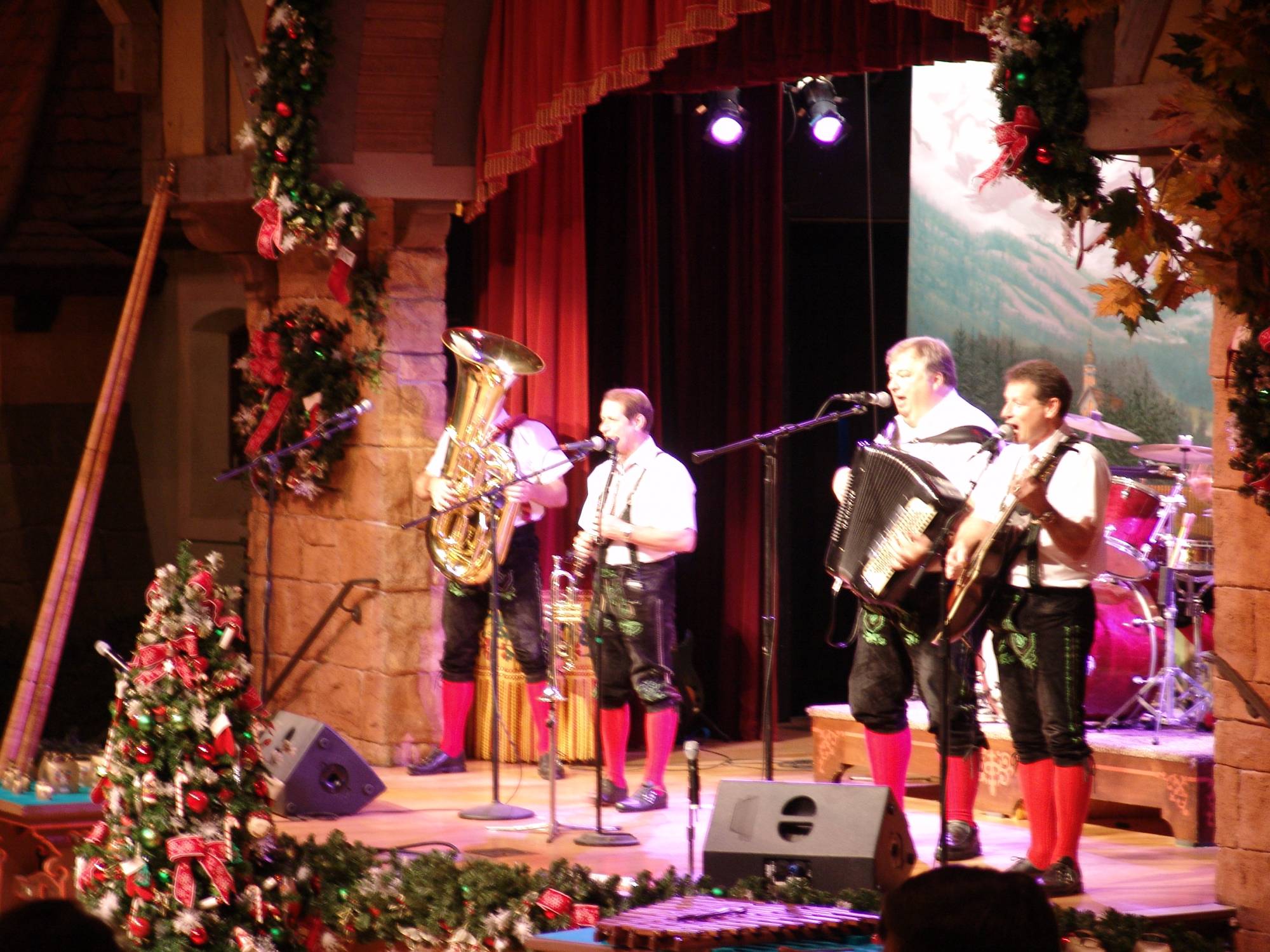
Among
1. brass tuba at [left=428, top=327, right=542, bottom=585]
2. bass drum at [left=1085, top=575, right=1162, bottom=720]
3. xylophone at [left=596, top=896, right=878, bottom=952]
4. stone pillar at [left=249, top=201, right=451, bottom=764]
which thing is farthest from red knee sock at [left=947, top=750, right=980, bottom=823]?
stone pillar at [left=249, top=201, right=451, bottom=764]

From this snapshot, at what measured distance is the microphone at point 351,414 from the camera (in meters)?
8.43

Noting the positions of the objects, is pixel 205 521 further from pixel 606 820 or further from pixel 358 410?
pixel 606 820

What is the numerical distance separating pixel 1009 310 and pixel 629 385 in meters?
2.08

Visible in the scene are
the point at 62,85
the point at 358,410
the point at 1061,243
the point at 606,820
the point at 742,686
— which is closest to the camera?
the point at 606,820

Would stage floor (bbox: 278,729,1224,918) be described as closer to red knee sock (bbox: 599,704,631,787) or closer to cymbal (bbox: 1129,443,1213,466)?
red knee sock (bbox: 599,704,631,787)

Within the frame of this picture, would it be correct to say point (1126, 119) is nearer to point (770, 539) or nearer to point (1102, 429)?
point (770, 539)

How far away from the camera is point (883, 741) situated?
643cm

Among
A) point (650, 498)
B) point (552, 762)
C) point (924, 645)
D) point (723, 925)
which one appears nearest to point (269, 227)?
point (650, 498)

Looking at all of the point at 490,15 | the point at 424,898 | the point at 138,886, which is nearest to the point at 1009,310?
the point at 490,15

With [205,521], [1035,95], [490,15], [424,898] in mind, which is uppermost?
[490,15]

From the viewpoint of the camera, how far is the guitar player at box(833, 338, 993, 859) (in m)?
6.13

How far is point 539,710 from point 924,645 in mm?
2893

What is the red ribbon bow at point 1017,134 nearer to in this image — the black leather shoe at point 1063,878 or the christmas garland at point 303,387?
the black leather shoe at point 1063,878

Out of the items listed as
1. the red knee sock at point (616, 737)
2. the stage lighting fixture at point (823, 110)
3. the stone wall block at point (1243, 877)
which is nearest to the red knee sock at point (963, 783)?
the stone wall block at point (1243, 877)
